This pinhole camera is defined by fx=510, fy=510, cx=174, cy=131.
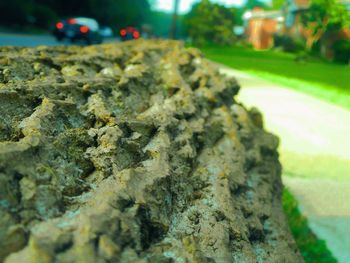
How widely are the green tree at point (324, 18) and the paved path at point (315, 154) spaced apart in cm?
1926

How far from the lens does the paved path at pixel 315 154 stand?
4.32m

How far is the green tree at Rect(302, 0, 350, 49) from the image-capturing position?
29578 mm

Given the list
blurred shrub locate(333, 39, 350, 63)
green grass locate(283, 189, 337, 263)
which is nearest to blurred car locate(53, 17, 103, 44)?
blurred shrub locate(333, 39, 350, 63)

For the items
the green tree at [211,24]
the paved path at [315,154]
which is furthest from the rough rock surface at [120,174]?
the green tree at [211,24]

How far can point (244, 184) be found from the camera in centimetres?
279

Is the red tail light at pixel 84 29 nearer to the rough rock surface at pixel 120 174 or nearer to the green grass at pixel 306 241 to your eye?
the green grass at pixel 306 241

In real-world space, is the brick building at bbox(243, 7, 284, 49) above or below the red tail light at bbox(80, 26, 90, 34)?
below

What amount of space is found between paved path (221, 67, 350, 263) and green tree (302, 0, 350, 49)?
1926 centimetres

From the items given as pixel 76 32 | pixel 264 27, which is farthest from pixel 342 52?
pixel 264 27

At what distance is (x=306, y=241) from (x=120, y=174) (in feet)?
8.06

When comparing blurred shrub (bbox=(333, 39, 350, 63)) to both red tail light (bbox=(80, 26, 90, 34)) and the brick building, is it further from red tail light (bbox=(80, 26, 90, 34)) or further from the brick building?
the brick building

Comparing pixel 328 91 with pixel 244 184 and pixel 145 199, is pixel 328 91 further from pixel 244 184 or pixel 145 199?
pixel 145 199

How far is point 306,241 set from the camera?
149 inches

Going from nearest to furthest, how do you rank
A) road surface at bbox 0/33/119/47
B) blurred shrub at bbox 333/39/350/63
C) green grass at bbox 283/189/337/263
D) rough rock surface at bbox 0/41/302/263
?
1. rough rock surface at bbox 0/41/302/263
2. green grass at bbox 283/189/337/263
3. road surface at bbox 0/33/119/47
4. blurred shrub at bbox 333/39/350/63
